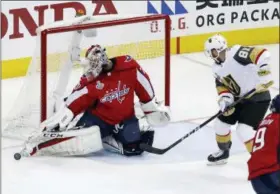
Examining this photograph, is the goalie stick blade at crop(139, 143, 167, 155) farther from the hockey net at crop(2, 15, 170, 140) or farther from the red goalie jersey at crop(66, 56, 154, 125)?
the hockey net at crop(2, 15, 170, 140)

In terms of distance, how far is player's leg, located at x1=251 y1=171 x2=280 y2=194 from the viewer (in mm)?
4121

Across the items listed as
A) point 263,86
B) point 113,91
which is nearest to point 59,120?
point 113,91

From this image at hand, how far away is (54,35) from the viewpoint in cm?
596

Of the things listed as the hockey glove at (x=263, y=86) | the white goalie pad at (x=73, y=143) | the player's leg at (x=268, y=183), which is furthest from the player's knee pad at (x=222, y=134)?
the player's leg at (x=268, y=183)

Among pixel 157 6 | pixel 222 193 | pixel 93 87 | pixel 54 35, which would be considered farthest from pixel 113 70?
pixel 157 6

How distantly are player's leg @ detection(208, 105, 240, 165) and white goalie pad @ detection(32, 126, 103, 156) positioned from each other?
62 centimetres

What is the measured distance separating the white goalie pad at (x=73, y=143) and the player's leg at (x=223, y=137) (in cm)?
62

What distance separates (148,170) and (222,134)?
433mm

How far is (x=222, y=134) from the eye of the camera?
18.3 ft

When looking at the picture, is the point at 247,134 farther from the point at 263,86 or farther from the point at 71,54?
the point at 71,54

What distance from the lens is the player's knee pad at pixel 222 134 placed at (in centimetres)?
557

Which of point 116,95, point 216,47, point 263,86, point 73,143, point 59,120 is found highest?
point 216,47

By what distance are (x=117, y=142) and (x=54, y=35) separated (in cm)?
72

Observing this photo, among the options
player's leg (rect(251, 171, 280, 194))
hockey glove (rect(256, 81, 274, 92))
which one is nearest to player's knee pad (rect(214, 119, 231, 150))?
hockey glove (rect(256, 81, 274, 92))
